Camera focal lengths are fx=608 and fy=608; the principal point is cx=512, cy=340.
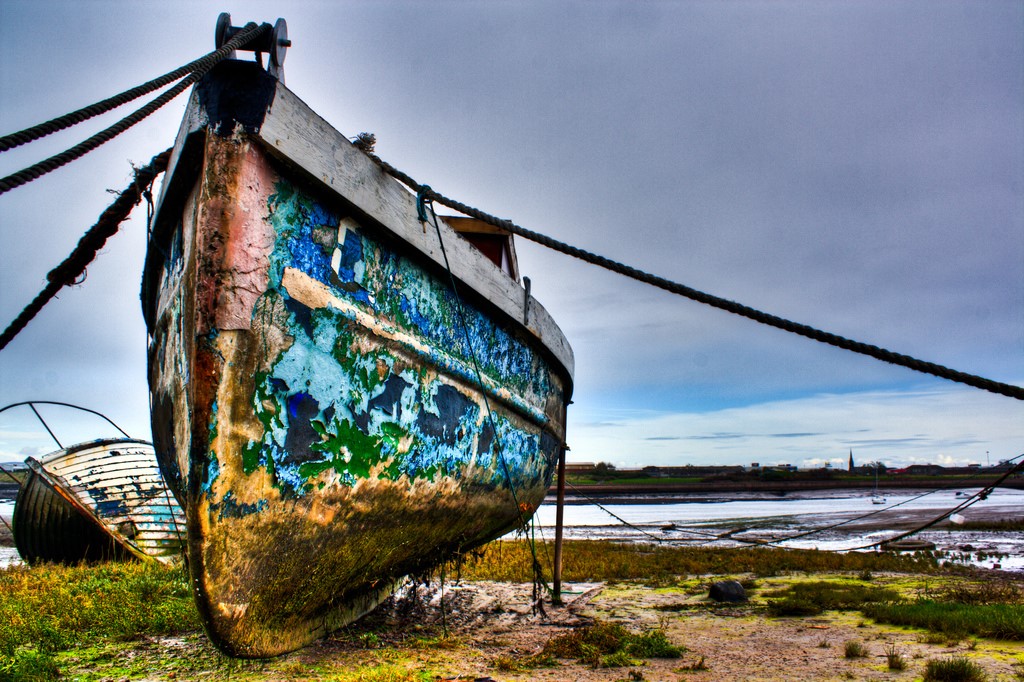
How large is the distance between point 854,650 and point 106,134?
4.98m

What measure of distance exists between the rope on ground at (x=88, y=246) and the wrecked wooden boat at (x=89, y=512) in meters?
5.34

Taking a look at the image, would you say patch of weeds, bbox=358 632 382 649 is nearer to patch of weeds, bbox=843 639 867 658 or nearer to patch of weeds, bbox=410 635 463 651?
patch of weeds, bbox=410 635 463 651

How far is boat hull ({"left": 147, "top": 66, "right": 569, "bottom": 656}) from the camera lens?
7.95 feet

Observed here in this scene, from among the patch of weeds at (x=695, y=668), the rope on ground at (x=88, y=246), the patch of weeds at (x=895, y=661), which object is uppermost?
the rope on ground at (x=88, y=246)

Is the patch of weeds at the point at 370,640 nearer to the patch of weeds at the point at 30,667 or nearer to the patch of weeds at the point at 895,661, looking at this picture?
the patch of weeds at the point at 30,667

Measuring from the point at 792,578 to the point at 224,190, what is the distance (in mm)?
8176

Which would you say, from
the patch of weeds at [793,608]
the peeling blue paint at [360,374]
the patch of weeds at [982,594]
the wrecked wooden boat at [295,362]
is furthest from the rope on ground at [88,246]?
the patch of weeds at [982,594]

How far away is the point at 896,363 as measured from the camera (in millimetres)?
2732

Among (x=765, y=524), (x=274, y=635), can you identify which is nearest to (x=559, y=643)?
(x=274, y=635)

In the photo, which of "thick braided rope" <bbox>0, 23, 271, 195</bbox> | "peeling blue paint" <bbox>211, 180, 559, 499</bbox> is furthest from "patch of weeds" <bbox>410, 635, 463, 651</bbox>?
"thick braided rope" <bbox>0, 23, 271, 195</bbox>

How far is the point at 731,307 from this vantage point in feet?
9.56

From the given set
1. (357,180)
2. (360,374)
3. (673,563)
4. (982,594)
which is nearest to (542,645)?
(360,374)

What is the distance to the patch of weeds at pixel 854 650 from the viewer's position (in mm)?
3928

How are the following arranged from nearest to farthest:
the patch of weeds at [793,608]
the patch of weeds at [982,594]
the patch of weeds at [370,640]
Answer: the patch of weeds at [370,640]
the patch of weeds at [793,608]
the patch of weeds at [982,594]
